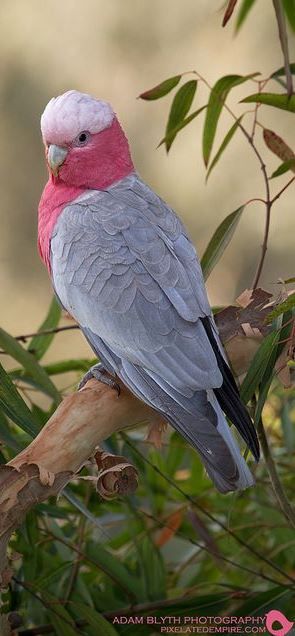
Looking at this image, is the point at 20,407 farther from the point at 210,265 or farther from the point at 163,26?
the point at 163,26

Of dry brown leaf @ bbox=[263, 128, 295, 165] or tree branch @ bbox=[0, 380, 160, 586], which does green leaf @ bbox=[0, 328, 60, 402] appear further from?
dry brown leaf @ bbox=[263, 128, 295, 165]

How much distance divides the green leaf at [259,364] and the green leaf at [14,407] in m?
0.20

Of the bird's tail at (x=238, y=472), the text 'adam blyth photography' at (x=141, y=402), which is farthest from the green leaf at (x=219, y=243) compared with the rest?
the bird's tail at (x=238, y=472)

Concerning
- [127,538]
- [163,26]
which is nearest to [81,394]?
[127,538]

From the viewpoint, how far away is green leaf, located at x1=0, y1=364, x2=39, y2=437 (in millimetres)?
863

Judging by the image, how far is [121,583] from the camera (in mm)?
1209

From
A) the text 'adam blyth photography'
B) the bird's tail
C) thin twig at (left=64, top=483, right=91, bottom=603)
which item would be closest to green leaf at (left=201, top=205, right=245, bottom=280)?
the text 'adam blyth photography'

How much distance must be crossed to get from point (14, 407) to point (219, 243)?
0.97 feet

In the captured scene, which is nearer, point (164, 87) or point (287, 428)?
point (164, 87)

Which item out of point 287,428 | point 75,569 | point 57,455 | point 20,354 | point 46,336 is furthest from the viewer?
point 287,428

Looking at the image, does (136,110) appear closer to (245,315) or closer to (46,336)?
(46,336)

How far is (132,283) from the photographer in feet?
3.11

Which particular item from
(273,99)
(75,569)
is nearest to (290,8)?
(273,99)

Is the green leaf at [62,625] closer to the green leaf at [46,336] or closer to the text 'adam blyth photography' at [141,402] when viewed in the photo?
the text 'adam blyth photography' at [141,402]
